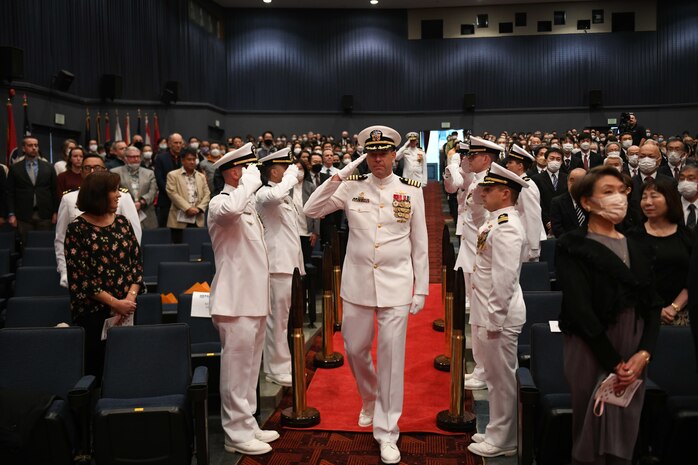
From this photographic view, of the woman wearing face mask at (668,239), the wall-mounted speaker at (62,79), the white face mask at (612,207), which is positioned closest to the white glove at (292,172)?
the woman wearing face mask at (668,239)

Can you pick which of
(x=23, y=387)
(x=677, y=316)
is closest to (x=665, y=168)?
(x=677, y=316)

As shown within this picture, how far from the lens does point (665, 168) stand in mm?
7512

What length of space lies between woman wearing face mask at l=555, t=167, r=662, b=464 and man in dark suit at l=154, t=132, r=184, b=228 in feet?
21.7

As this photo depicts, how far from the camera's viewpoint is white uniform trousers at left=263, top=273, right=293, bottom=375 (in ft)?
17.2

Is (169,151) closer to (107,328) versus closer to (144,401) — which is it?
(107,328)

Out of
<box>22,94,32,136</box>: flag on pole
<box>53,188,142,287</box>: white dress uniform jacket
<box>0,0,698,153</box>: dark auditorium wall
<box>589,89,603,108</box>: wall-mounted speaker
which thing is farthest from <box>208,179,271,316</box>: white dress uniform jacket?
<box>589,89,603,108</box>: wall-mounted speaker

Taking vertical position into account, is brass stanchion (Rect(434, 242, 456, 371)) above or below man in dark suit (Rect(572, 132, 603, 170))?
below

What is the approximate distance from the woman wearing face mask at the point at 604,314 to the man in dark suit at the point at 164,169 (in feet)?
21.7

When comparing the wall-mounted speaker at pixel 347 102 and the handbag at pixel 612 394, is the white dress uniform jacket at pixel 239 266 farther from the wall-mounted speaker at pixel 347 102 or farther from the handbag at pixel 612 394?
the wall-mounted speaker at pixel 347 102

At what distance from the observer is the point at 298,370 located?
14.7 ft

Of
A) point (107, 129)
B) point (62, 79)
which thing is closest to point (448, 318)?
point (62, 79)

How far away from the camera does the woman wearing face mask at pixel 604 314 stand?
8.69 ft

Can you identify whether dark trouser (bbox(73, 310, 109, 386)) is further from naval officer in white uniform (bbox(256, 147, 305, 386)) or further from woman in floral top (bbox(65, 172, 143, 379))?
naval officer in white uniform (bbox(256, 147, 305, 386))

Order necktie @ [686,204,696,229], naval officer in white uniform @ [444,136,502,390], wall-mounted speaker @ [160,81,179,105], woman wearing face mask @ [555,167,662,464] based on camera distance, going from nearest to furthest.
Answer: woman wearing face mask @ [555,167,662,464]
necktie @ [686,204,696,229]
naval officer in white uniform @ [444,136,502,390]
wall-mounted speaker @ [160,81,179,105]
